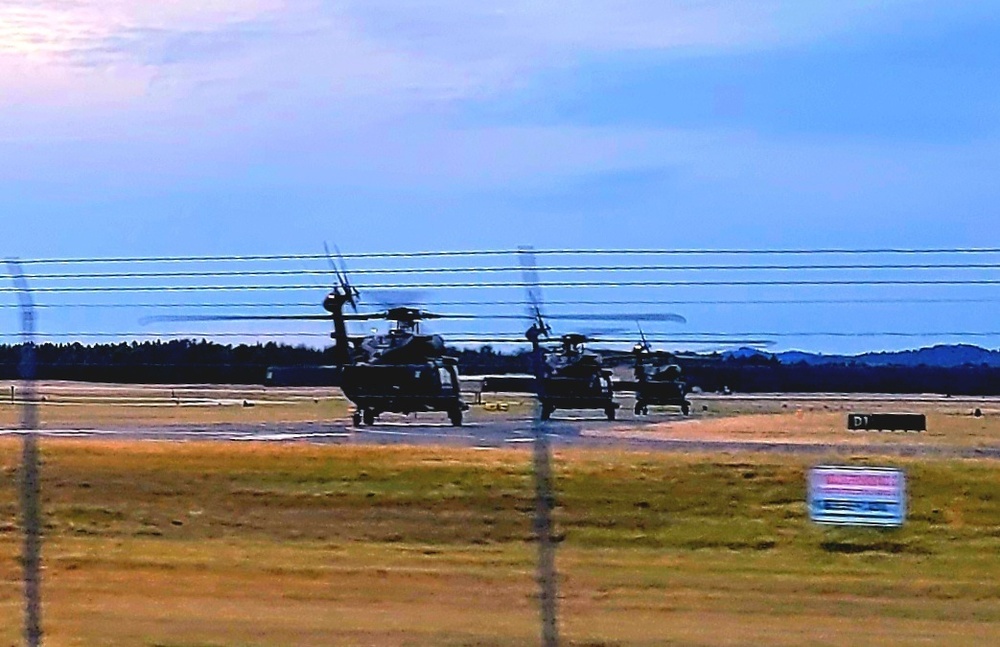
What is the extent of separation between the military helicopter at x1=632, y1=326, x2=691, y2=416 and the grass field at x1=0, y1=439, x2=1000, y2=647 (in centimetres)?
148

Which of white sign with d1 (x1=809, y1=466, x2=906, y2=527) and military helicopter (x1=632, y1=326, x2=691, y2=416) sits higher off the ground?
military helicopter (x1=632, y1=326, x2=691, y2=416)

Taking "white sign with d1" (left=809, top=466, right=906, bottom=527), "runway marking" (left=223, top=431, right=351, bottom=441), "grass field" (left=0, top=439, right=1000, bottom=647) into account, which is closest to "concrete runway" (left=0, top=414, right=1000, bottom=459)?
"runway marking" (left=223, top=431, right=351, bottom=441)

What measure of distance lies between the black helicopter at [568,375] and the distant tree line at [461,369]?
0.18 meters

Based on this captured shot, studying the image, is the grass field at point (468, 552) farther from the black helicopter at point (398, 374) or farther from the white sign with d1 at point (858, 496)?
the white sign with d1 at point (858, 496)

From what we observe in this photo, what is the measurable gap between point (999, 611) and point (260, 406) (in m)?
5.18

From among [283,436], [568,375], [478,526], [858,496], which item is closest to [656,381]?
[568,375]

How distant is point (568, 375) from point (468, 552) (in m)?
5.52

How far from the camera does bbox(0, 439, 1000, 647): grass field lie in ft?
36.4

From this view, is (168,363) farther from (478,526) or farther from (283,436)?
(478,526)

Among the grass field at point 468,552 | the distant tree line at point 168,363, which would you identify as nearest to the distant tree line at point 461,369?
the distant tree line at point 168,363

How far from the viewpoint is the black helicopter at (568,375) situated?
8.52 m

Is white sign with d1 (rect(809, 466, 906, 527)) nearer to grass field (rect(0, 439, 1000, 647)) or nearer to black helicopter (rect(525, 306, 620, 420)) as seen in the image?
black helicopter (rect(525, 306, 620, 420))

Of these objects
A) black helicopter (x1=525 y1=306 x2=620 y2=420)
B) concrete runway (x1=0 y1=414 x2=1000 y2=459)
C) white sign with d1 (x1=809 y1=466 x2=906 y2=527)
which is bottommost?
white sign with d1 (x1=809 y1=466 x2=906 y2=527)

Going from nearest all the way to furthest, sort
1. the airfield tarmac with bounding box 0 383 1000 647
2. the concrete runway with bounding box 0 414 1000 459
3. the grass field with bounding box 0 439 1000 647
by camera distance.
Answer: the concrete runway with bounding box 0 414 1000 459 < the airfield tarmac with bounding box 0 383 1000 647 < the grass field with bounding box 0 439 1000 647
